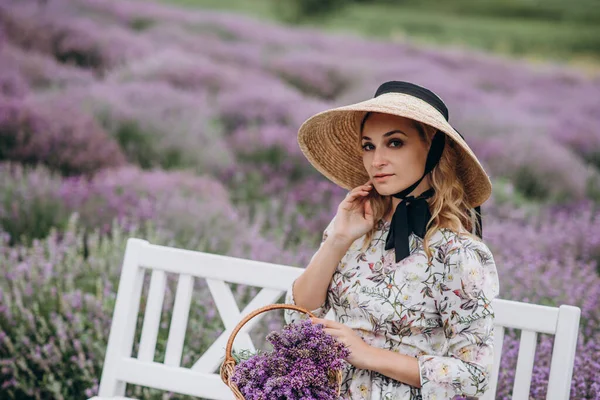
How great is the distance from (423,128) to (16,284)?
2265 mm

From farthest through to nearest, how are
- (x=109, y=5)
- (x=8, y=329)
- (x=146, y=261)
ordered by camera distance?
1. (x=109, y=5)
2. (x=8, y=329)
3. (x=146, y=261)

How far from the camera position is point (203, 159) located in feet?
14.0

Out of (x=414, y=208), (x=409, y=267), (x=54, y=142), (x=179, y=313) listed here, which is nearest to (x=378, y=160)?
(x=414, y=208)

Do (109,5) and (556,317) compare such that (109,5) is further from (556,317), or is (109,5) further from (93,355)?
(556,317)

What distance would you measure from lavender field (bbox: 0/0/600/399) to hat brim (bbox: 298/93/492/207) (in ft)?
2.97

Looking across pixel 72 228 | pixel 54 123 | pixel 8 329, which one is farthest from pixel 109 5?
pixel 8 329

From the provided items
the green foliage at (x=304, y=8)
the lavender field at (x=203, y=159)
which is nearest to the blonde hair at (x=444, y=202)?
the lavender field at (x=203, y=159)

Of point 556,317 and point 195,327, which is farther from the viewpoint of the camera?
point 195,327

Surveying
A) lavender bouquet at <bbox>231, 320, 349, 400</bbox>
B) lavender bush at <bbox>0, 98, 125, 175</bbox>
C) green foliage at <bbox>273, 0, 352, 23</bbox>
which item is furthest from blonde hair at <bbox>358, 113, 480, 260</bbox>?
green foliage at <bbox>273, 0, 352, 23</bbox>

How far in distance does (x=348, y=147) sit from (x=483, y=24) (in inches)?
110

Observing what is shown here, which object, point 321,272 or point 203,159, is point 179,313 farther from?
point 203,159

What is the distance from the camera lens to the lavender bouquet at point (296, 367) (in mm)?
1516

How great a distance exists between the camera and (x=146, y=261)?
2480mm

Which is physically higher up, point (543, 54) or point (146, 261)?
point (543, 54)
